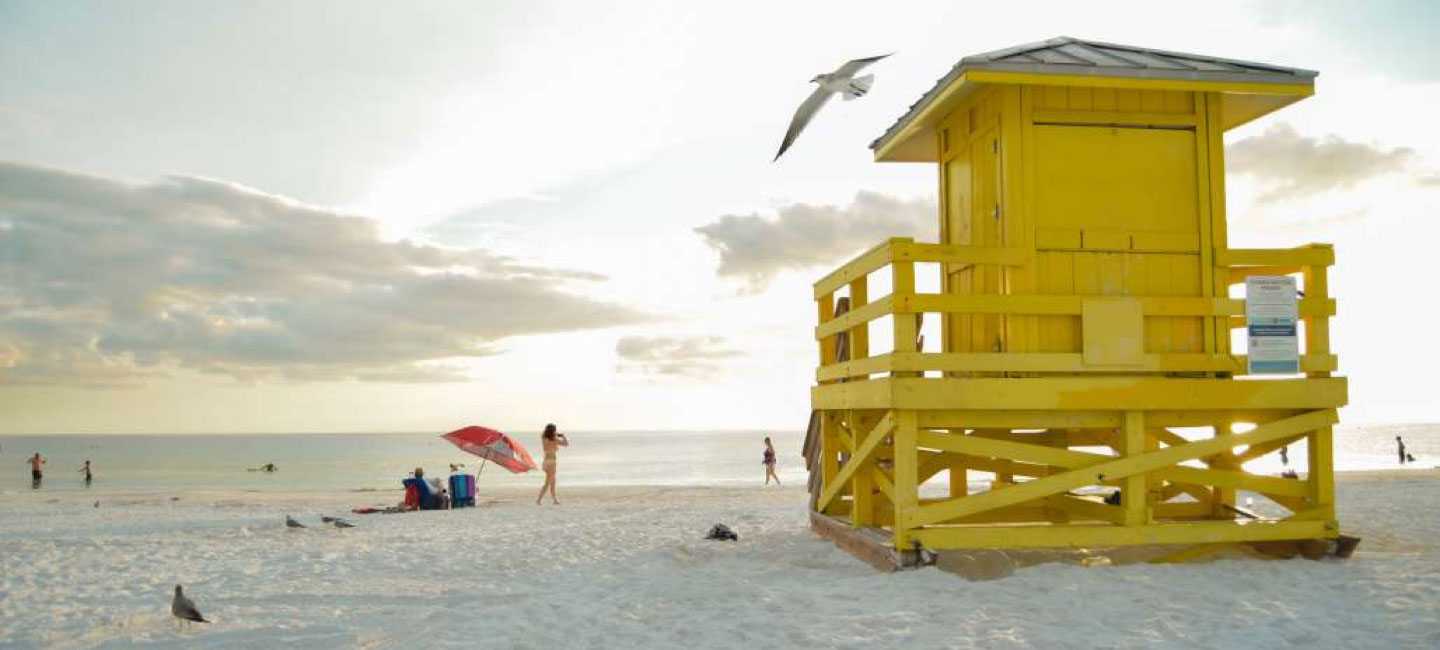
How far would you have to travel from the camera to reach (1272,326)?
882cm

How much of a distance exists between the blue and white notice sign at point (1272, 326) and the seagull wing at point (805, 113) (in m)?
4.60

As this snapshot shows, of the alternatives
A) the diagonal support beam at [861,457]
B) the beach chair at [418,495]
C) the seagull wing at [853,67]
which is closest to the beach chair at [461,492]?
the beach chair at [418,495]

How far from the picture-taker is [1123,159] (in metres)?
8.98

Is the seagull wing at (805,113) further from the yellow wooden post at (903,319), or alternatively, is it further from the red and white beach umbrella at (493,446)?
the red and white beach umbrella at (493,446)

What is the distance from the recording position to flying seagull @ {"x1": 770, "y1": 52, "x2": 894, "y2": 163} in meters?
10.8

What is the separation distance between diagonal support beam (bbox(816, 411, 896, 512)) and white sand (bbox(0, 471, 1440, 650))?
0.53m

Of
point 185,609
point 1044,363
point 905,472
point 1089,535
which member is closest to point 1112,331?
point 1044,363

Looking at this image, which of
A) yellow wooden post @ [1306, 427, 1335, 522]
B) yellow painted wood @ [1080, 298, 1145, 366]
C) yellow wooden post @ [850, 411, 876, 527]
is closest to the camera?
yellow painted wood @ [1080, 298, 1145, 366]

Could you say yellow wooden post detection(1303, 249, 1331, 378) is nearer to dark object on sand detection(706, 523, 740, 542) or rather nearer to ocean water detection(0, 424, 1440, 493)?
dark object on sand detection(706, 523, 740, 542)

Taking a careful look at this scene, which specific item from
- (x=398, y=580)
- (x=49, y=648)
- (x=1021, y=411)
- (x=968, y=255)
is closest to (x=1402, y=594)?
(x=1021, y=411)

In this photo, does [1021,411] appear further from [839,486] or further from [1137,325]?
[839,486]

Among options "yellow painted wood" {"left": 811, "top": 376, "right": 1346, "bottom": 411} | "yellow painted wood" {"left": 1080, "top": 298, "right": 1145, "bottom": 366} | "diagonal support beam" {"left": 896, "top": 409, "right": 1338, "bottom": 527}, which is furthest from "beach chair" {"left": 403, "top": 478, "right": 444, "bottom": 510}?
"yellow painted wood" {"left": 1080, "top": 298, "right": 1145, "bottom": 366}

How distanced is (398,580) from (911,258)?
17.3ft

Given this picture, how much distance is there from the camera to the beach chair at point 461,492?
62.5ft
